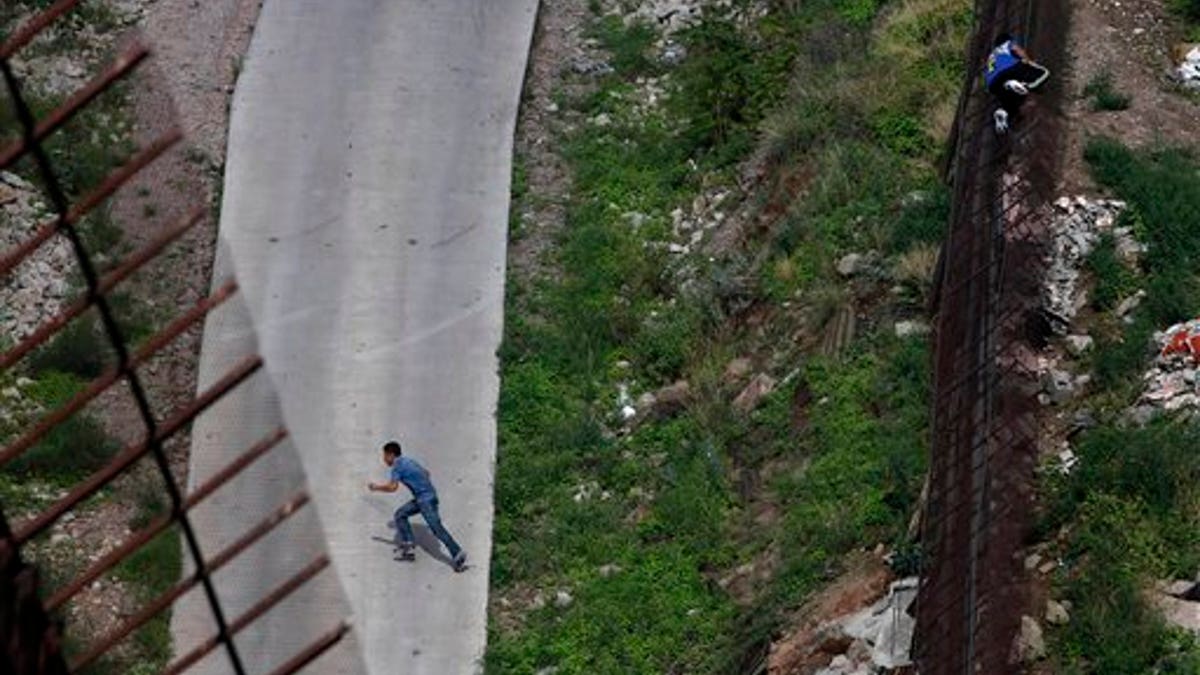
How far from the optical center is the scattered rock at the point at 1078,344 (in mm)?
14867

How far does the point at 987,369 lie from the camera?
14375 millimetres

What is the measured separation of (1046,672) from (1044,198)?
4399mm

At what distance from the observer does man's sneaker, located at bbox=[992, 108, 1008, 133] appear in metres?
16.2

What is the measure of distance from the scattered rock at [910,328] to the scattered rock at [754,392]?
3.27 ft

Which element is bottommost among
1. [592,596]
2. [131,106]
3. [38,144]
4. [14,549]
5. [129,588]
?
[592,596]

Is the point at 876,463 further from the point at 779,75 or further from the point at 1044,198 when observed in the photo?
the point at 779,75

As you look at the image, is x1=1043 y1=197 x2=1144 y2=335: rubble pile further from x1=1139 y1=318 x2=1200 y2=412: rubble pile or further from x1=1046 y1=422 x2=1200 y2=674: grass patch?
x1=1046 y1=422 x2=1200 y2=674: grass patch

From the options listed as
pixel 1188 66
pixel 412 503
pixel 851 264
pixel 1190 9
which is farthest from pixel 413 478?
pixel 1190 9

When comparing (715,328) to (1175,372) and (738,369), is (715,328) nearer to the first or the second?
(738,369)

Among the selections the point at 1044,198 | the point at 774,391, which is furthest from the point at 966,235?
the point at 774,391

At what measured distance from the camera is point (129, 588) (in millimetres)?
14703

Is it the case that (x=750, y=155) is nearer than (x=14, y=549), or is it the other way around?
(x=14, y=549)

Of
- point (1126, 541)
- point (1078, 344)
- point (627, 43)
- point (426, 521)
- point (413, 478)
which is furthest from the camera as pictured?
point (627, 43)

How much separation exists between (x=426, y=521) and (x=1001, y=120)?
16.2 feet
